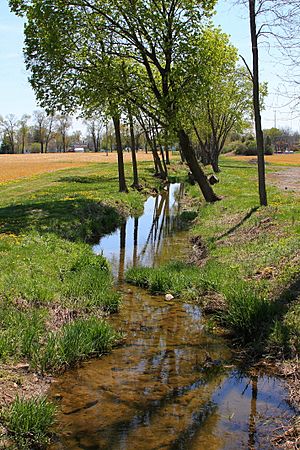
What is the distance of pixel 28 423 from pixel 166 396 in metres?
1.85

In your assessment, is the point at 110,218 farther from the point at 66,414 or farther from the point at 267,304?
the point at 66,414

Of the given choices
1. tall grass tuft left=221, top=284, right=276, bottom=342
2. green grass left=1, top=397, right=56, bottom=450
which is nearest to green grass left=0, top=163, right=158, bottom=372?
green grass left=1, top=397, right=56, bottom=450

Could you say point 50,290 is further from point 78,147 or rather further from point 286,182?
point 78,147

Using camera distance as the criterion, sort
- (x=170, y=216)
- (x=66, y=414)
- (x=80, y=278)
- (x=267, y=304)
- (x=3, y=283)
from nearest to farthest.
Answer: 1. (x=66, y=414)
2. (x=267, y=304)
3. (x=3, y=283)
4. (x=80, y=278)
5. (x=170, y=216)

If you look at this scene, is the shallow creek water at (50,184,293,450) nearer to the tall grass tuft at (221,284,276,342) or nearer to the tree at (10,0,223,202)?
the tall grass tuft at (221,284,276,342)

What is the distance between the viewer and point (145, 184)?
113 ft

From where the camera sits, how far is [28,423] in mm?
5070

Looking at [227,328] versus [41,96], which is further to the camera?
[41,96]

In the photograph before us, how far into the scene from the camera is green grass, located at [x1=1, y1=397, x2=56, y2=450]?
4.98 metres

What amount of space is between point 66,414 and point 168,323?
11.3 ft

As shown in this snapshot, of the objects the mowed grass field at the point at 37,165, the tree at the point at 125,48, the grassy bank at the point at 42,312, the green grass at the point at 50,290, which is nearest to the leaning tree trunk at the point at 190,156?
the tree at the point at 125,48

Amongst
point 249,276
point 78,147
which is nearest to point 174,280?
point 249,276

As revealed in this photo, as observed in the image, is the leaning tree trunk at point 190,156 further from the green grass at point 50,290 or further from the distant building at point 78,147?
the distant building at point 78,147

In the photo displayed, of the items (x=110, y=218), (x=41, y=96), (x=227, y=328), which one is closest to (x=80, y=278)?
(x=227, y=328)
